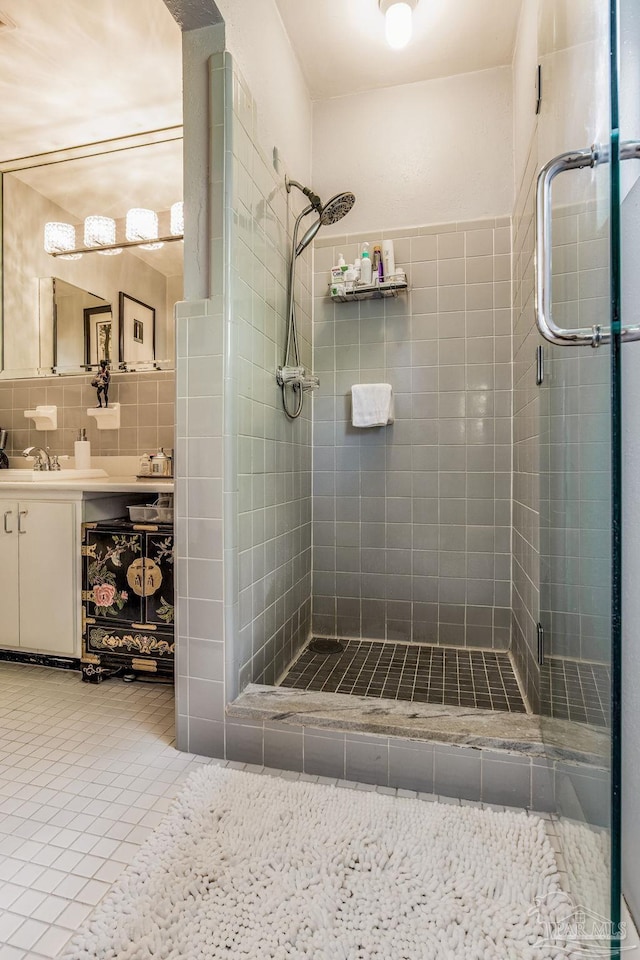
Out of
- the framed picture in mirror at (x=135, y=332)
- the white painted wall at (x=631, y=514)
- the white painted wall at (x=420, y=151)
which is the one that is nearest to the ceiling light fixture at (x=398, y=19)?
the white painted wall at (x=420, y=151)

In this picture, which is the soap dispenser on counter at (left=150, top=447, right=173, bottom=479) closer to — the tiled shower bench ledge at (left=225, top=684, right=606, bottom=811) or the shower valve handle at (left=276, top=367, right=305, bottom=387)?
the shower valve handle at (left=276, top=367, right=305, bottom=387)

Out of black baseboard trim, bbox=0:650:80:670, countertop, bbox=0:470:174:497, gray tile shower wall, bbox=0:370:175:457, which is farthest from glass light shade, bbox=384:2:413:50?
black baseboard trim, bbox=0:650:80:670

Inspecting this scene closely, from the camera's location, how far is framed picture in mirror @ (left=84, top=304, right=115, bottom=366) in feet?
7.98

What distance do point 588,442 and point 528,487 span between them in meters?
1.00

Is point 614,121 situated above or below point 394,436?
above

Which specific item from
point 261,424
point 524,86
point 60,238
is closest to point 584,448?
point 261,424

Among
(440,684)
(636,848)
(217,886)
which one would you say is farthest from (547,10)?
(217,886)

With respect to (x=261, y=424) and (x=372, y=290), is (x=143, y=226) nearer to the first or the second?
(x=372, y=290)

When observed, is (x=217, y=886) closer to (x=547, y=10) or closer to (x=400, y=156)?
(x=547, y=10)

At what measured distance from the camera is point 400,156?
2.28 m

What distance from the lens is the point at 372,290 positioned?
86.7 inches

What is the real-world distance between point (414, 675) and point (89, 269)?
2480 mm

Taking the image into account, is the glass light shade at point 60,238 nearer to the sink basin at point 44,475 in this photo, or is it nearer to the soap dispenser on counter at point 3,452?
the soap dispenser on counter at point 3,452

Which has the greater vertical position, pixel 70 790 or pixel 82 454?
pixel 82 454
